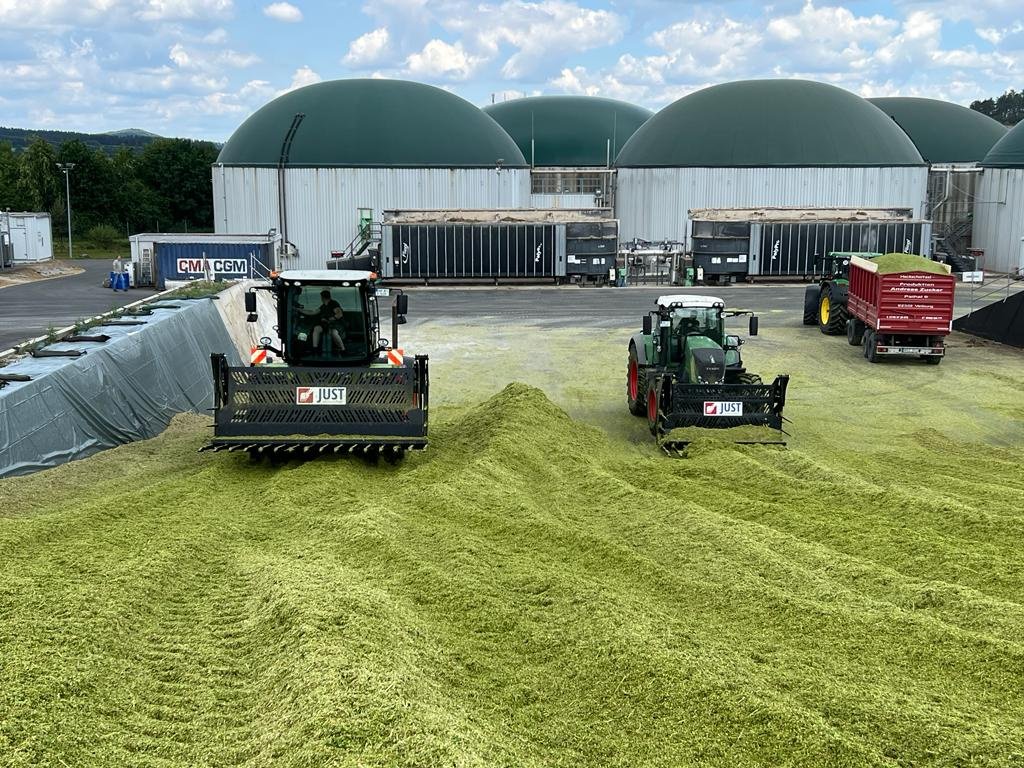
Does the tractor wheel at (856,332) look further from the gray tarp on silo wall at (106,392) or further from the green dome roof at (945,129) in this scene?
the green dome roof at (945,129)

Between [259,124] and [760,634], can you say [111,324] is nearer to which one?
[760,634]

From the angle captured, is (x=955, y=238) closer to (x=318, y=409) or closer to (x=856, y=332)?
(x=856, y=332)

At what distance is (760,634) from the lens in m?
8.52

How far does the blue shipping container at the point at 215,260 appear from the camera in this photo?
142 feet

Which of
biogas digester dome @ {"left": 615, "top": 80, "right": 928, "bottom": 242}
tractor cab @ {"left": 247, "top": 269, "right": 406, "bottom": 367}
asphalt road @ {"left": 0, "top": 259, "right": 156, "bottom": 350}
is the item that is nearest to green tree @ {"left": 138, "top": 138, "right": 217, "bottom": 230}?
asphalt road @ {"left": 0, "top": 259, "right": 156, "bottom": 350}

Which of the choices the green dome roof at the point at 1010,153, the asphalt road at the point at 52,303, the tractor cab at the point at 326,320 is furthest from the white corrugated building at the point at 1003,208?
the tractor cab at the point at 326,320

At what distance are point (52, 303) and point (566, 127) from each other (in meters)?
44.2

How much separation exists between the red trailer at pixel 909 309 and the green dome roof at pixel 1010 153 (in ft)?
106

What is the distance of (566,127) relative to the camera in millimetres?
75438

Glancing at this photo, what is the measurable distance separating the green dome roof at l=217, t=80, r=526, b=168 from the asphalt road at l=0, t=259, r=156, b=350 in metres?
10.8

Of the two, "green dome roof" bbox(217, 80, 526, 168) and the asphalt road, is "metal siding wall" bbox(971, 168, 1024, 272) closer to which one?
"green dome roof" bbox(217, 80, 526, 168)

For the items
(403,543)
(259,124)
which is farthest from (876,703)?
(259,124)

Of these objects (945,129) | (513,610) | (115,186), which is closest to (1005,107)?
(945,129)

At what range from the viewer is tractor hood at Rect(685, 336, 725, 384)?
17.3 metres
